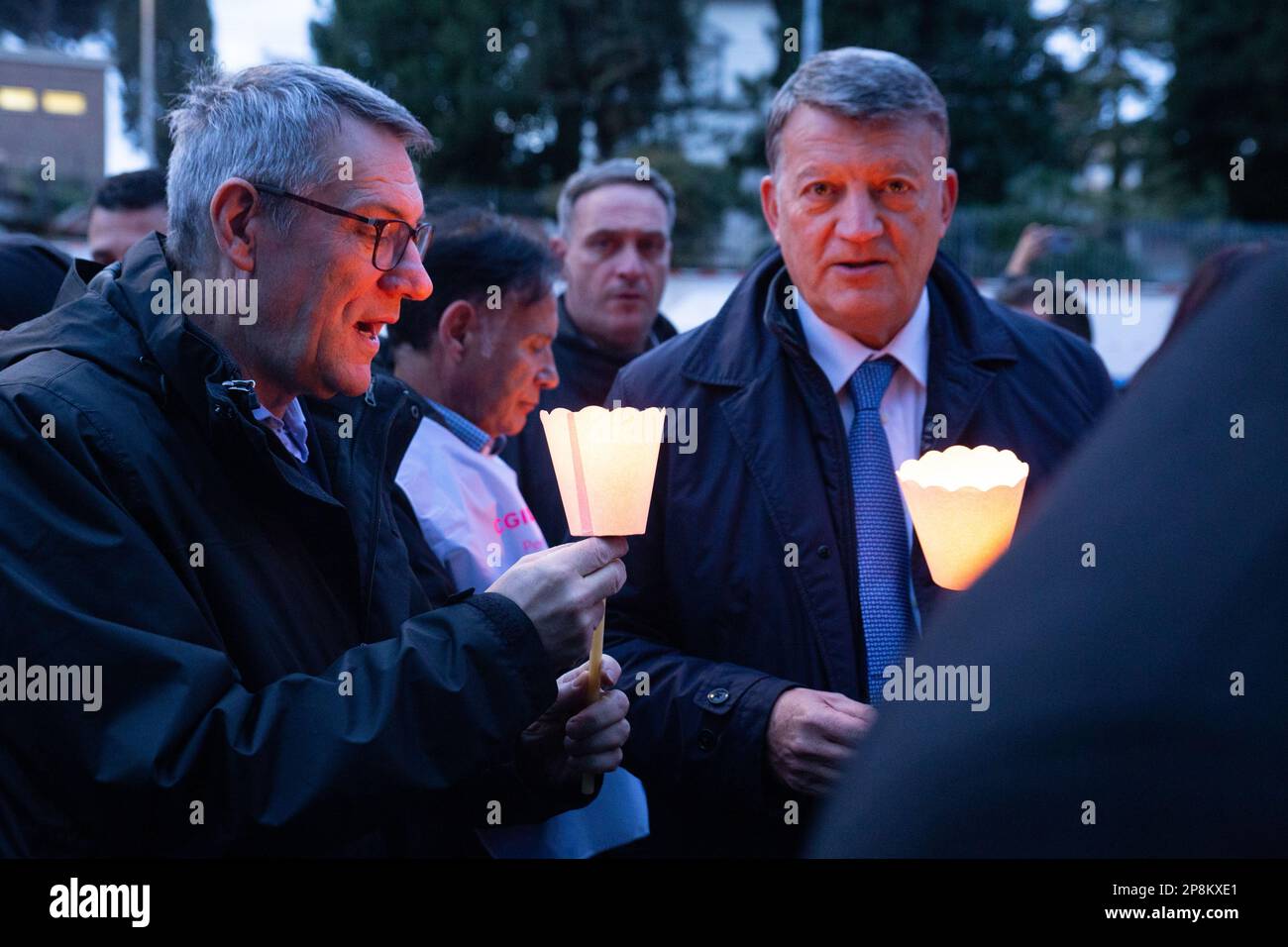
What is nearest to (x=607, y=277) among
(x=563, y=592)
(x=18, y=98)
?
(x=563, y=592)

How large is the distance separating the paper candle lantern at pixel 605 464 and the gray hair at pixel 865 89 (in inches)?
45.5

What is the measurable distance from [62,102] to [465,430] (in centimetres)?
1959

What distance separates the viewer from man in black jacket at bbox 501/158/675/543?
4.84 meters

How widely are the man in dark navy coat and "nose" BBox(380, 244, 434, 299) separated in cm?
75

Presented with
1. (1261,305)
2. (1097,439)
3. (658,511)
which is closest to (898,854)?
(1097,439)

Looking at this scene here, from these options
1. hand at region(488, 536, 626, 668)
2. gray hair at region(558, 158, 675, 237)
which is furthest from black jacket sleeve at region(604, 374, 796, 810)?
gray hair at region(558, 158, 675, 237)

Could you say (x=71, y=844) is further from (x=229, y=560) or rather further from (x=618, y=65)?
(x=618, y=65)

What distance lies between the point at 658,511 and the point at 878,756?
1974 millimetres

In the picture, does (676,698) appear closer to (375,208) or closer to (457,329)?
(375,208)

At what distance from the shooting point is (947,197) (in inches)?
119

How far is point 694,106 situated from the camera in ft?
84.9

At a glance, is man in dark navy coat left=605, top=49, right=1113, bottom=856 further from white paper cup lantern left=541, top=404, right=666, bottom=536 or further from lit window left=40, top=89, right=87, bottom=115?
lit window left=40, top=89, right=87, bottom=115

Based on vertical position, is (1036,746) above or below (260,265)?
below

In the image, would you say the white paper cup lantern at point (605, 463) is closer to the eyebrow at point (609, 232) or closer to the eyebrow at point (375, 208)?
the eyebrow at point (375, 208)
